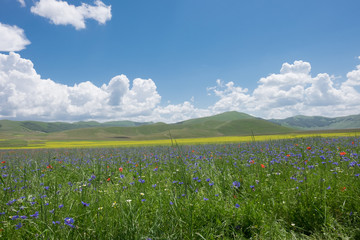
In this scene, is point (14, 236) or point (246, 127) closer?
point (14, 236)

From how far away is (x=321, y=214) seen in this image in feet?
10.0

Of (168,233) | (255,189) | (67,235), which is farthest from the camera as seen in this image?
(255,189)

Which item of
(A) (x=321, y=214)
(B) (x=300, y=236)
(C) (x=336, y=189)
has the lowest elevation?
(B) (x=300, y=236)

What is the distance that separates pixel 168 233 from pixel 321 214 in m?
2.32

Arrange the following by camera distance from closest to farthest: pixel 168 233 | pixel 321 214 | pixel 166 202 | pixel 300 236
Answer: pixel 168 233
pixel 300 236
pixel 321 214
pixel 166 202

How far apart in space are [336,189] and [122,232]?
11.5ft

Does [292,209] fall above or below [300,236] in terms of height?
above

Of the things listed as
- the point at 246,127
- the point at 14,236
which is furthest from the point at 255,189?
the point at 246,127

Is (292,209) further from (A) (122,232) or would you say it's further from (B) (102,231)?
(B) (102,231)

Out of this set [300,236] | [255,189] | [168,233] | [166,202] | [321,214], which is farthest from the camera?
[255,189]

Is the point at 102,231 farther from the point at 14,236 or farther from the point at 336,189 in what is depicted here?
the point at 336,189

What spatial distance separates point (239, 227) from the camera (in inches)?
115

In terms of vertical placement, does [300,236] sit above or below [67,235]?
below

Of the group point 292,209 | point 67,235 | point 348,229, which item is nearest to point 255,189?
point 292,209
